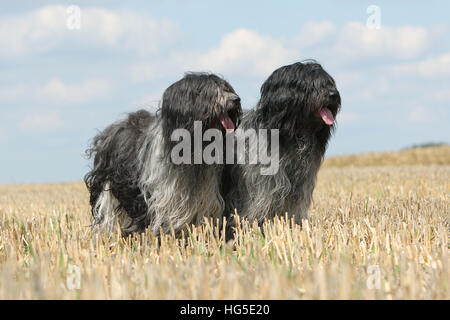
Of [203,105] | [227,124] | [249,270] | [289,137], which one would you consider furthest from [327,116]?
[249,270]

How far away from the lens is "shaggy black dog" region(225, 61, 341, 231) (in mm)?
5332

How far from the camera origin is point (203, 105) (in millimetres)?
5012

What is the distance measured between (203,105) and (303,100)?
1.00 metres

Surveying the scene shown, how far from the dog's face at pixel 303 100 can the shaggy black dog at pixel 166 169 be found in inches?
18.4

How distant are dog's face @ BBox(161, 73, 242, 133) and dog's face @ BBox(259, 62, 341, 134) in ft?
1.51

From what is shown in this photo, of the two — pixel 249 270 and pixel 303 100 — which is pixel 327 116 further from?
pixel 249 270

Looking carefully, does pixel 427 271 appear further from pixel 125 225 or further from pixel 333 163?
pixel 333 163

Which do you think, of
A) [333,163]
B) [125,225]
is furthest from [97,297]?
[333,163]

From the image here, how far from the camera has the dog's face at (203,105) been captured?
502 cm

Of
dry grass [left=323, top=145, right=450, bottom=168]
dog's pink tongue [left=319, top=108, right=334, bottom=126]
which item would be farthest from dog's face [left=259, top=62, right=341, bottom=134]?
dry grass [left=323, top=145, right=450, bottom=168]

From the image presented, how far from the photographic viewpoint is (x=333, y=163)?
28.7 m

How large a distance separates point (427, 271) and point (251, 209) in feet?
6.85

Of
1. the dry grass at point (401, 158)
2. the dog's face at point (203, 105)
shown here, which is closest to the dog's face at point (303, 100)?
the dog's face at point (203, 105)

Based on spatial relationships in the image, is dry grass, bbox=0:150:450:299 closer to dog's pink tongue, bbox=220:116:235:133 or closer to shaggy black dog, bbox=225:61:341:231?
shaggy black dog, bbox=225:61:341:231
